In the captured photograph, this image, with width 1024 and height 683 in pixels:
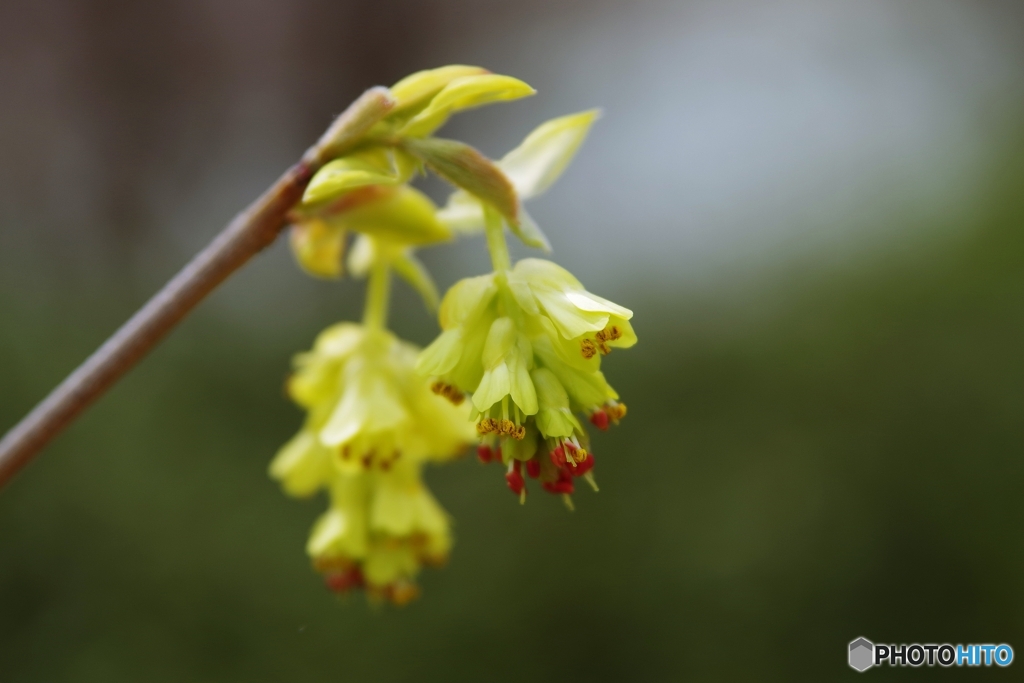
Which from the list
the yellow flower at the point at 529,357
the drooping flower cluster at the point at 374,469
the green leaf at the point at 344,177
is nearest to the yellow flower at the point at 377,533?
the drooping flower cluster at the point at 374,469

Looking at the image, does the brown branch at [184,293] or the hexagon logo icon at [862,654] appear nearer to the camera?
the brown branch at [184,293]

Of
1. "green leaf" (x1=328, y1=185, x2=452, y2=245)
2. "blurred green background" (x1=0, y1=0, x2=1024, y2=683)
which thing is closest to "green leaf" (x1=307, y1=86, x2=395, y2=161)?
"green leaf" (x1=328, y1=185, x2=452, y2=245)

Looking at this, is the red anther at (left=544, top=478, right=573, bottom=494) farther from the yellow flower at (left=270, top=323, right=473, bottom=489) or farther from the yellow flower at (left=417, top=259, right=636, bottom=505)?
the yellow flower at (left=270, top=323, right=473, bottom=489)

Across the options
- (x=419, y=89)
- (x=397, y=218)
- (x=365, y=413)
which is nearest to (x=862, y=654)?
(x=365, y=413)

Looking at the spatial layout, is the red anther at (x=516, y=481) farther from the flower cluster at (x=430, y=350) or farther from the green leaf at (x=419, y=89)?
the green leaf at (x=419, y=89)

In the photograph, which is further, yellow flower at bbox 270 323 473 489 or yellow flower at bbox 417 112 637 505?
yellow flower at bbox 270 323 473 489

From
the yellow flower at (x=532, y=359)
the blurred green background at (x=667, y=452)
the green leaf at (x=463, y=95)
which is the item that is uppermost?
the green leaf at (x=463, y=95)
